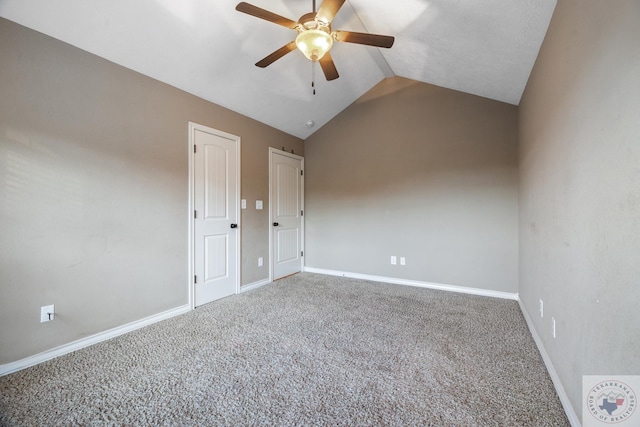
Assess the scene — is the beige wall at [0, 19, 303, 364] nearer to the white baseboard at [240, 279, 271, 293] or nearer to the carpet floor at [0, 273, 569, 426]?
the carpet floor at [0, 273, 569, 426]

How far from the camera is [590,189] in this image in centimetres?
121

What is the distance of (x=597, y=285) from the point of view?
1145 millimetres

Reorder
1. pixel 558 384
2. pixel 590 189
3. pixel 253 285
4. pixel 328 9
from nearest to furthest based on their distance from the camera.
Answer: pixel 590 189 → pixel 558 384 → pixel 328 9 → pixel 253 285

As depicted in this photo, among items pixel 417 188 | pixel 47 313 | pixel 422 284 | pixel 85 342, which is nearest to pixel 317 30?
pixel 417 188

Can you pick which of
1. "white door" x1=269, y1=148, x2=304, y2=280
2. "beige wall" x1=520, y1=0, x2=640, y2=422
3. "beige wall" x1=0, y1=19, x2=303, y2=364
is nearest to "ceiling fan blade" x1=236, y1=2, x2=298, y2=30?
"beige wall" x1=0, y1=19, x2=303, y2=364

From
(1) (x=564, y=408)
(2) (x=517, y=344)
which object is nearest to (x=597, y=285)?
(1) (x=564, y=408)

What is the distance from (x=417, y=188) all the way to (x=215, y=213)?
9.09ft

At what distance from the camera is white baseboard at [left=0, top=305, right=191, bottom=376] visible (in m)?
1.82

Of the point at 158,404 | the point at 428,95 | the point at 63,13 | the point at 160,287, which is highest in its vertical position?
the point at 428,95

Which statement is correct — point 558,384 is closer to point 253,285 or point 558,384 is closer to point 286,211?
point 253,285

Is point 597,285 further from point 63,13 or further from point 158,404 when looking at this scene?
point 63,13

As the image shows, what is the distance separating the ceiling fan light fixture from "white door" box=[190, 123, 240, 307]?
5.45ft

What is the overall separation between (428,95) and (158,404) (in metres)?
4.29

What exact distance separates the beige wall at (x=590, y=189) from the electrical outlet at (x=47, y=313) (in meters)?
3.31
